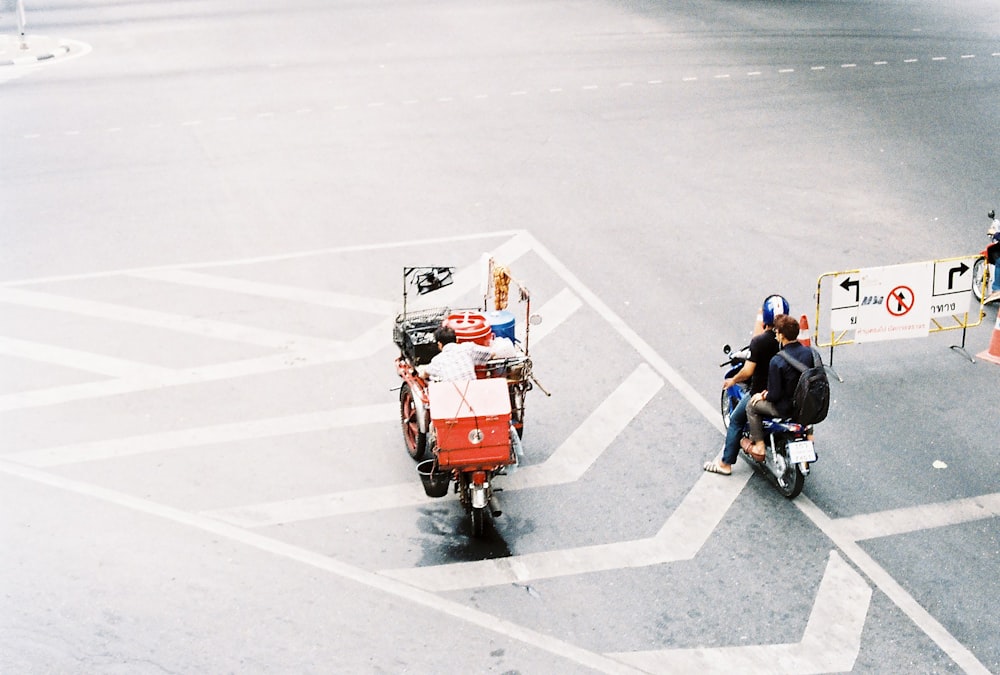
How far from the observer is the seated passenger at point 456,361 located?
366 inches

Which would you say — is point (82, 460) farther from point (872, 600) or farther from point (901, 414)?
point (901, 414)

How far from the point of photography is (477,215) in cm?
1652

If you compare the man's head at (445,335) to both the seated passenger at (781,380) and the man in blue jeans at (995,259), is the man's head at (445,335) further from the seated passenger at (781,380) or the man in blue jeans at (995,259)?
the man in blue jeans at (995,259)

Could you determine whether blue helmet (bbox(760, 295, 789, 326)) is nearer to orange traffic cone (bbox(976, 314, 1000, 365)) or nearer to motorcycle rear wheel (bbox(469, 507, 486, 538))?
motorcycle rear wheel (bbox(469, 507, 486, 538))

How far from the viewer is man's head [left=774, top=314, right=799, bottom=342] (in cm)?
923

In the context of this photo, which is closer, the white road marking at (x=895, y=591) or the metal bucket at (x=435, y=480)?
the white road marking at (x=895, y=591)

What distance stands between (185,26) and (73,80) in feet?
22.9

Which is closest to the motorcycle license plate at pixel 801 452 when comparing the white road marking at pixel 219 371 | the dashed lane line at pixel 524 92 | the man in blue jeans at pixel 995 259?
the man in blue jeans at pixel 995 259

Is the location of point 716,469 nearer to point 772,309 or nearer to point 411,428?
A: point 772,309

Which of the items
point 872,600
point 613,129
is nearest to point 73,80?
point 613,129

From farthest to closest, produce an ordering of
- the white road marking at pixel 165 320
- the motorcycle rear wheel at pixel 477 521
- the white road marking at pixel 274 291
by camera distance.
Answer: the white road marking at pixel 274 291, the white road marking at pixel 165 320, the motorcycle rear wheel at pixel 477 521

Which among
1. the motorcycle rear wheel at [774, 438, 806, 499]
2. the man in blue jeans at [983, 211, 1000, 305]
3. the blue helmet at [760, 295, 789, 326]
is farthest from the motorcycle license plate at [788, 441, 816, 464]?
the man in blue jeans at [983, 211, 1000, 305]

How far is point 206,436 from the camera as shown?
10812 millimetres

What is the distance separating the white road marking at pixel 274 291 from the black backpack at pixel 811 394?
5.91 meters
